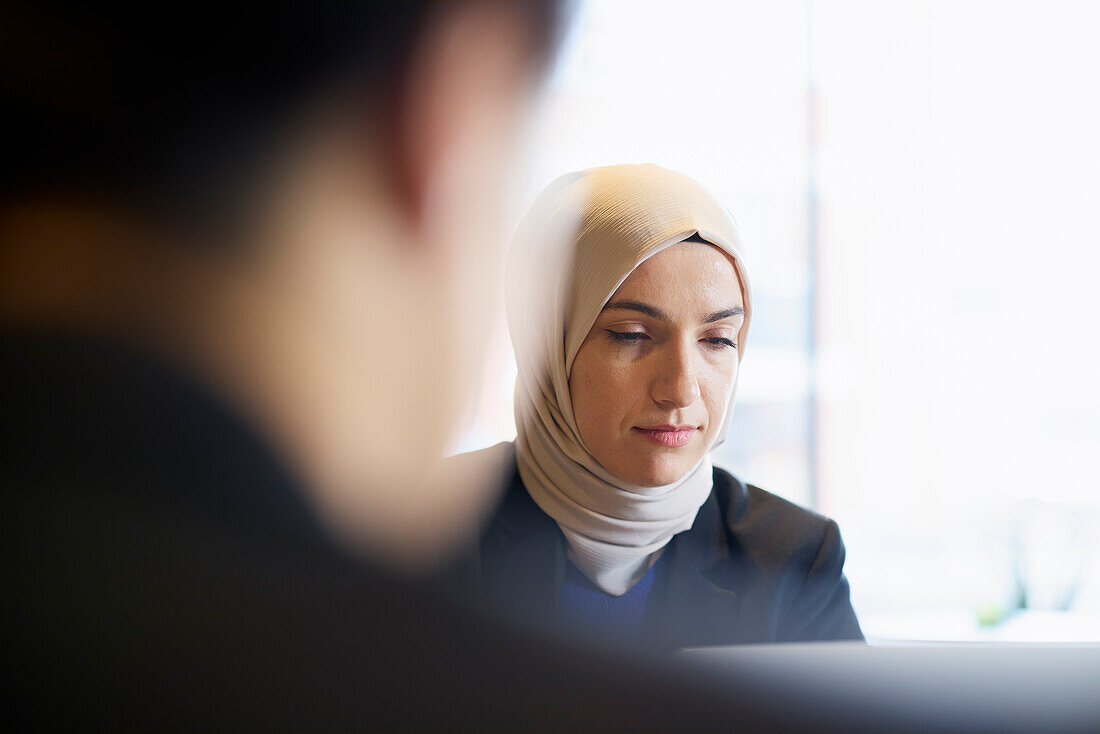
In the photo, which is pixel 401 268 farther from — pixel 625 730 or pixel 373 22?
pixel 625 730

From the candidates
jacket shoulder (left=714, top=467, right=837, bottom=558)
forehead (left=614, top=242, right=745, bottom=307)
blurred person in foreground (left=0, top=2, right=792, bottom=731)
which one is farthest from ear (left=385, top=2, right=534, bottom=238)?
jacket shoulder (left=714, top=467, right=837, bottom=558)

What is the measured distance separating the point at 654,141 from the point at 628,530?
0.21 meters

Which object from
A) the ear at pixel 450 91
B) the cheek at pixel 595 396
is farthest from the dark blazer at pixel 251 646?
the cheek at pixel 595 396

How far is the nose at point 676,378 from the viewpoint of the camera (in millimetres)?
378

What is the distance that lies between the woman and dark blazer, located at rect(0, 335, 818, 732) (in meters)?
0.22

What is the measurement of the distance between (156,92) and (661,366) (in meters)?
0.25

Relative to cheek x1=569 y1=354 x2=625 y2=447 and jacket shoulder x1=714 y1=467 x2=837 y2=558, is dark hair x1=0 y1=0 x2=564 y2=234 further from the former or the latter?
jacket shoulder x1=714 y1=467 x2=837 y2=558

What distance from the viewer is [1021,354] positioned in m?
1.00

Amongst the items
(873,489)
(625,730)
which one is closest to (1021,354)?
(873,489)

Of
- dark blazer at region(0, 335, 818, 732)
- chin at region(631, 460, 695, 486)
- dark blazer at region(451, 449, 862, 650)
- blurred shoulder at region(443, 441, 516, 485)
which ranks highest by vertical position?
dark blazer at region(0, 335, 818, 732)

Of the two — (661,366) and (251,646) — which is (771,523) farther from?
(251,646)

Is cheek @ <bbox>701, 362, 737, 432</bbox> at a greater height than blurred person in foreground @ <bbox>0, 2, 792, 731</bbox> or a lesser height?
lesser

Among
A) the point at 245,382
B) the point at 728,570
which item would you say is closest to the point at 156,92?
the point at 245,382

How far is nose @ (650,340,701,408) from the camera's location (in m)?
0.38
